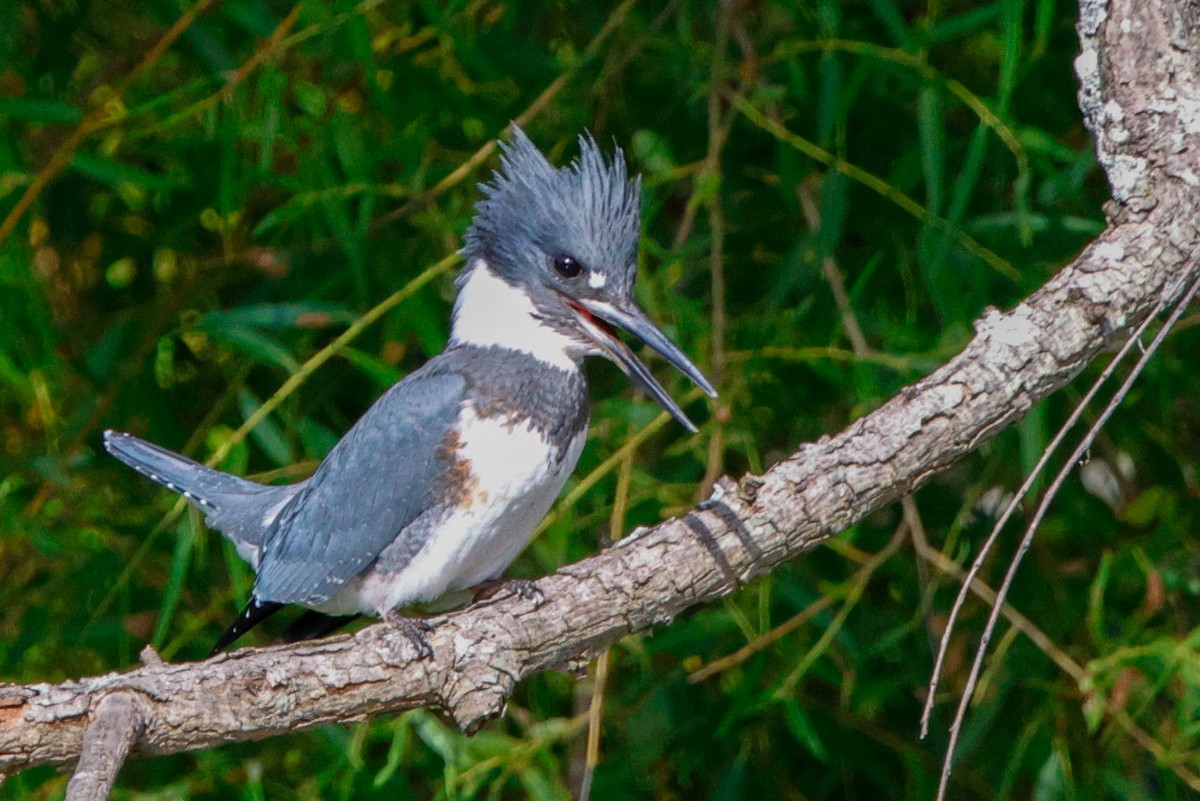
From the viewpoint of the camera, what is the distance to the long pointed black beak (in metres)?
1.82

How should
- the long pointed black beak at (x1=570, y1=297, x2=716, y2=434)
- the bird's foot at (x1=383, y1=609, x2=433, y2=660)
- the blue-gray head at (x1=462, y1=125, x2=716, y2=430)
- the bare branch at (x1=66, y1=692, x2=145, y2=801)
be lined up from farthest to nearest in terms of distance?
1. the blue-gray head at (x1=462, y1=125, x2=716, y2=430)
2. the long pointed black beak at (x1=570, y1=297, x2=716, y2=434)
3. the bird's foot at (x1=383, y1=609, x2=433, y2=660)
4. the bare branch at (x1=66, y1=692, x2=145, y2=801)

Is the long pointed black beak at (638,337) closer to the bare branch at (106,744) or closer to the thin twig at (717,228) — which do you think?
the thin twig at (717,228)

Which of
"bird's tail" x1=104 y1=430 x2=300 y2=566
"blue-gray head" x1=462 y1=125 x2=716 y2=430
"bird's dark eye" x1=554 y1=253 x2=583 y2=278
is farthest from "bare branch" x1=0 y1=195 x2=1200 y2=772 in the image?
"bird's tail" x1=104 y1=430 x2=300 y2=566

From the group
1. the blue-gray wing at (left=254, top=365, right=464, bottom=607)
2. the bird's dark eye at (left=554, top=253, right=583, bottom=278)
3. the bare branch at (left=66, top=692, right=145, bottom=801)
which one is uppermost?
the bird's dark eye at (left=554, top=253, right=583, bottom=278)

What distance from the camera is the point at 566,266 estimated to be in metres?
1.97

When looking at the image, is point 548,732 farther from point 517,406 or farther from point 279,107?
point 279,107

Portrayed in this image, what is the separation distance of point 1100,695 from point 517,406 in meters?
0.86

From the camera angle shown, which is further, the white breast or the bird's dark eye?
the bird's dark eye

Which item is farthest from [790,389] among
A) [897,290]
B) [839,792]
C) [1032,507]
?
[839,792]

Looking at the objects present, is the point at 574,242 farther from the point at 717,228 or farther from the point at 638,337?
the point at 717,228

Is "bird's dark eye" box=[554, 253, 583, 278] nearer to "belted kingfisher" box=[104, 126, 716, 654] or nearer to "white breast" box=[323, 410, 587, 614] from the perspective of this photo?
"belted kingfisher" box=[104, 126, 716, 654]

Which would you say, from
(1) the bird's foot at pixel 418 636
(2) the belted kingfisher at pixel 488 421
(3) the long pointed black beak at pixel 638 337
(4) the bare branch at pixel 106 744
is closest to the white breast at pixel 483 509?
(2) the belted kingfisher at pixel 488 421

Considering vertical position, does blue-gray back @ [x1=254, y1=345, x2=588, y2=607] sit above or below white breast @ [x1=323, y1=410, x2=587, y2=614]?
above

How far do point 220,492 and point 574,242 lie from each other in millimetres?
599
